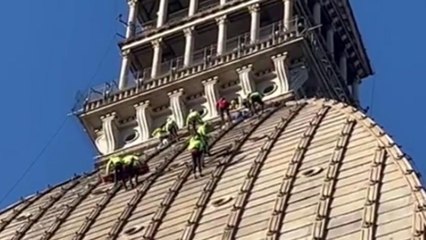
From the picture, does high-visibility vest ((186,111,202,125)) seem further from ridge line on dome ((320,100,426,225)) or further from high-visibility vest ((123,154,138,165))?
ridge line on dome ((320,100,426,225))

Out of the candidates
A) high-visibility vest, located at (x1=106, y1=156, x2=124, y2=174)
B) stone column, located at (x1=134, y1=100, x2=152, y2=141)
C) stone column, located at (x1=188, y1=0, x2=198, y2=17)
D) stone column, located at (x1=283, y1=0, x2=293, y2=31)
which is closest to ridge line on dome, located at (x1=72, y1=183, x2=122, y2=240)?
high-visibility vest, located at (x1=106, y1=156, x2=124, y2=174)

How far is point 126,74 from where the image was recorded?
69.5 m

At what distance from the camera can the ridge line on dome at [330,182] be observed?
45.8 m

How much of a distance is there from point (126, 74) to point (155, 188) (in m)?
14.1

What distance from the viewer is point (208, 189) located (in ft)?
173

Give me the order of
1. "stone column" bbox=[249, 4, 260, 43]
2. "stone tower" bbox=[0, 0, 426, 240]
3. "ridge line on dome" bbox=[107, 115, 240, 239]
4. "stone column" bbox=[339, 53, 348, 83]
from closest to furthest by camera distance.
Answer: "stone tower" bbox=[0, 0, 426, 240] < "ridge line on dome" bbox=[107, 115, 240, 239] < "stone column" bbox=[249, 4, 260, 43] < "stone column" bbox=[339, 53, 348, 83]

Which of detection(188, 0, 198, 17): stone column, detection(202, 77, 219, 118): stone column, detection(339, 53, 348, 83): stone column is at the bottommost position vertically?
detection(202, 77, 219, 118): stone column

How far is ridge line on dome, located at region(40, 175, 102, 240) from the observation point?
180 feet

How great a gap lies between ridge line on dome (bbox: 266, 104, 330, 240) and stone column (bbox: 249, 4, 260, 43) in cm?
835

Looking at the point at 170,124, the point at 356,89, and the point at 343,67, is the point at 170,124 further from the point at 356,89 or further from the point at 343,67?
the point at 356,89

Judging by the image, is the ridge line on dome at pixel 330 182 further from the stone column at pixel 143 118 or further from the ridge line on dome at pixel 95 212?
the stone column at pixel 143 118

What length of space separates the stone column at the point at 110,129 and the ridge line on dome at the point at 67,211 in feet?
21.1

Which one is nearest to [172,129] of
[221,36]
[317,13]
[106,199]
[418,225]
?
[221,36]

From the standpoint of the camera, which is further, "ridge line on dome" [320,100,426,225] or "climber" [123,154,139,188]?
"climber" [123,154,139,188]
